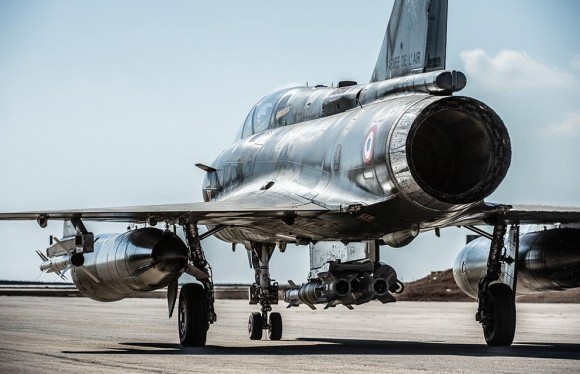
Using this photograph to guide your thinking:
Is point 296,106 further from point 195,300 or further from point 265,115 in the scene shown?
point 195,300

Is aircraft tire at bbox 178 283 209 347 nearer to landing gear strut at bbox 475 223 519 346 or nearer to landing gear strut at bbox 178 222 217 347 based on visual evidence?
landing gear strut at bbox 178 222 217 347

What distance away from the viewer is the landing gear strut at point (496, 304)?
18.3 metres

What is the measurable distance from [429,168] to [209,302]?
15.1ft

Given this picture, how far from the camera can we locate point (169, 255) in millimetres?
18078

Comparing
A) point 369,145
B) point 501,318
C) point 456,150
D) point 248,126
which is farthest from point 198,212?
point 248,126

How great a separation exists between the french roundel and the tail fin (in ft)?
5.34

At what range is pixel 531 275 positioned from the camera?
68.5 feet

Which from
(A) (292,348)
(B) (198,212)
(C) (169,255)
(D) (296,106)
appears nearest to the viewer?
(C) (169,255)

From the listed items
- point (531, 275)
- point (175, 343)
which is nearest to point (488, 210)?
point (531, 275)

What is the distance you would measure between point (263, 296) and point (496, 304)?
5.84 m

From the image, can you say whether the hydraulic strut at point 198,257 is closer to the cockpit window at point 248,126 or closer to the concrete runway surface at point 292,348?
the concrete runway surface at point 292,348

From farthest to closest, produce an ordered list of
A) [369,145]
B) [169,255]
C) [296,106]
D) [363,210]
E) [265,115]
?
[265,115] < [296,106] < [169,255] < [363,210] < [369,145]

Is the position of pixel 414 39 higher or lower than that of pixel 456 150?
higher

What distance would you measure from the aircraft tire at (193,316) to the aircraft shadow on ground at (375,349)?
9.5 inches
